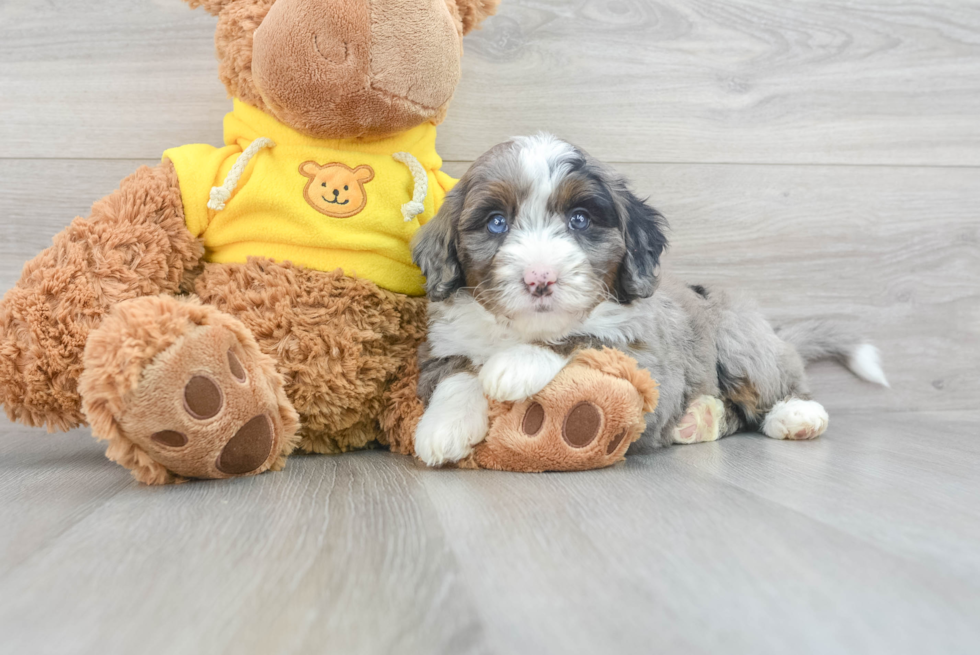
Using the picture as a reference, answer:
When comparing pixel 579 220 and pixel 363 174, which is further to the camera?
pixel 363 174

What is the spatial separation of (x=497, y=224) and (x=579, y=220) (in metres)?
0.19

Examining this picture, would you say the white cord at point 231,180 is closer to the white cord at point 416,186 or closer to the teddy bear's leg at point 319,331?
the teddy bear's leg at point 319,331

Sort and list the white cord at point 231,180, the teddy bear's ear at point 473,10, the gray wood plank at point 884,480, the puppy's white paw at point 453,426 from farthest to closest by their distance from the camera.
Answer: the teddy bear's ear at point 473,10 < the white cord at point 231,180 < the puppy's white paw at point 453,426 < the gray wood plank at point 884,480

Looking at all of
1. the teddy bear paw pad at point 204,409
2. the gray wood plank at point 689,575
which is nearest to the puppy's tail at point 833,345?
the gray wood plank at point 689,575

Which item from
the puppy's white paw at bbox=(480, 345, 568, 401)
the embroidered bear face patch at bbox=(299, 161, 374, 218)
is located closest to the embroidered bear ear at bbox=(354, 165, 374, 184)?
the embroidered bear face patch at bbox=(299, 161, 374, 218)

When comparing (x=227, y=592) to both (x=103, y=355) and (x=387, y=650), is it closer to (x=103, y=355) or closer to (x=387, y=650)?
(x=387, y=650)

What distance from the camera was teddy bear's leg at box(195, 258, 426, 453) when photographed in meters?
1.71

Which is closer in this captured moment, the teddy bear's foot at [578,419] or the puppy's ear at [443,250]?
the teddy bear's foot at [578,419]

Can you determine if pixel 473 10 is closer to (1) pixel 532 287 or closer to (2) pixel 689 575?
(1) pixel 532 287

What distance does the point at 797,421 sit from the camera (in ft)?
7.07

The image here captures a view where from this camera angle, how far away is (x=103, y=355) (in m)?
1.34

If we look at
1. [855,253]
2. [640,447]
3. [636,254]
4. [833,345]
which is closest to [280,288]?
[636,254]

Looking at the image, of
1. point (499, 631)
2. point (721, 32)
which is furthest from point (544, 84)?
point (499, 631)

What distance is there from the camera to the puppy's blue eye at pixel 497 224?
1.66 meters
